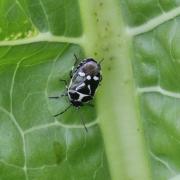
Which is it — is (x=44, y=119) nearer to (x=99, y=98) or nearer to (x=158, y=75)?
(x=99, y=98)

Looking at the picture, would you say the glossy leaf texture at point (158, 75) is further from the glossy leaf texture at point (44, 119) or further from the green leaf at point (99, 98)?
the glossy leaf texture at point (44, 119)

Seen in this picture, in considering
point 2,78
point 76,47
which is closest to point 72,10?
point 76,47

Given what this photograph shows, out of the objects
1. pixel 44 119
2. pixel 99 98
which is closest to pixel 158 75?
pixel 99 98

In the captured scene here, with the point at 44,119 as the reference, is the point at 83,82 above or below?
above

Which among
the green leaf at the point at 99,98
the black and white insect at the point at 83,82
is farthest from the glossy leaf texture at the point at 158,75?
the black and white insect at the point at 83,82

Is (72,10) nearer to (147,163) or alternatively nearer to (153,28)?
(153,28)

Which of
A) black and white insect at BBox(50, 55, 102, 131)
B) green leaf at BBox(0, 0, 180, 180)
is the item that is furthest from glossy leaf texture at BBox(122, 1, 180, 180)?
black and white insect at BBox(50, 55, 102, 131)
